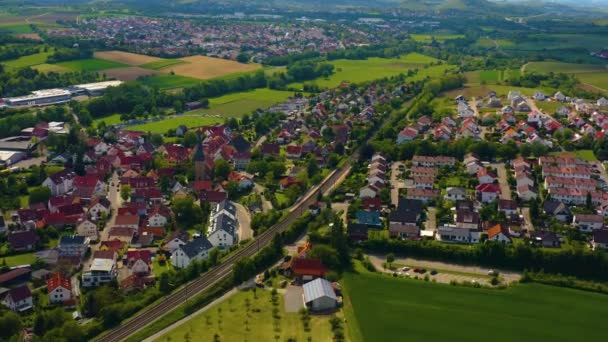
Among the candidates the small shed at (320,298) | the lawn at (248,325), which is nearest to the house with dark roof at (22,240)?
the lawn at (248,325)

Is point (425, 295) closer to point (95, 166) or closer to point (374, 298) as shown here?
point (374, 298)

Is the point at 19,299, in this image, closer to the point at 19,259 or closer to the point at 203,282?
the point at 19,259

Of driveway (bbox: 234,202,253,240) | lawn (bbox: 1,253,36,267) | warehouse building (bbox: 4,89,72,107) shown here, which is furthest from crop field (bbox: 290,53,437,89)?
lawn (bbox: 1,253,36,267)

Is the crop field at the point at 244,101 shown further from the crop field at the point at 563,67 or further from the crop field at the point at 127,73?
the crop field at the point at 563,67

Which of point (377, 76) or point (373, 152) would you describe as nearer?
point (373, 152)

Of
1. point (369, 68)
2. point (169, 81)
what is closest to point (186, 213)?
point (169, 81)

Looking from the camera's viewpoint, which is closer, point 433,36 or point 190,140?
point 190,140

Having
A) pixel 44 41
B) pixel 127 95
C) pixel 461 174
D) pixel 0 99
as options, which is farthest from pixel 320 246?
pixel 44 41
